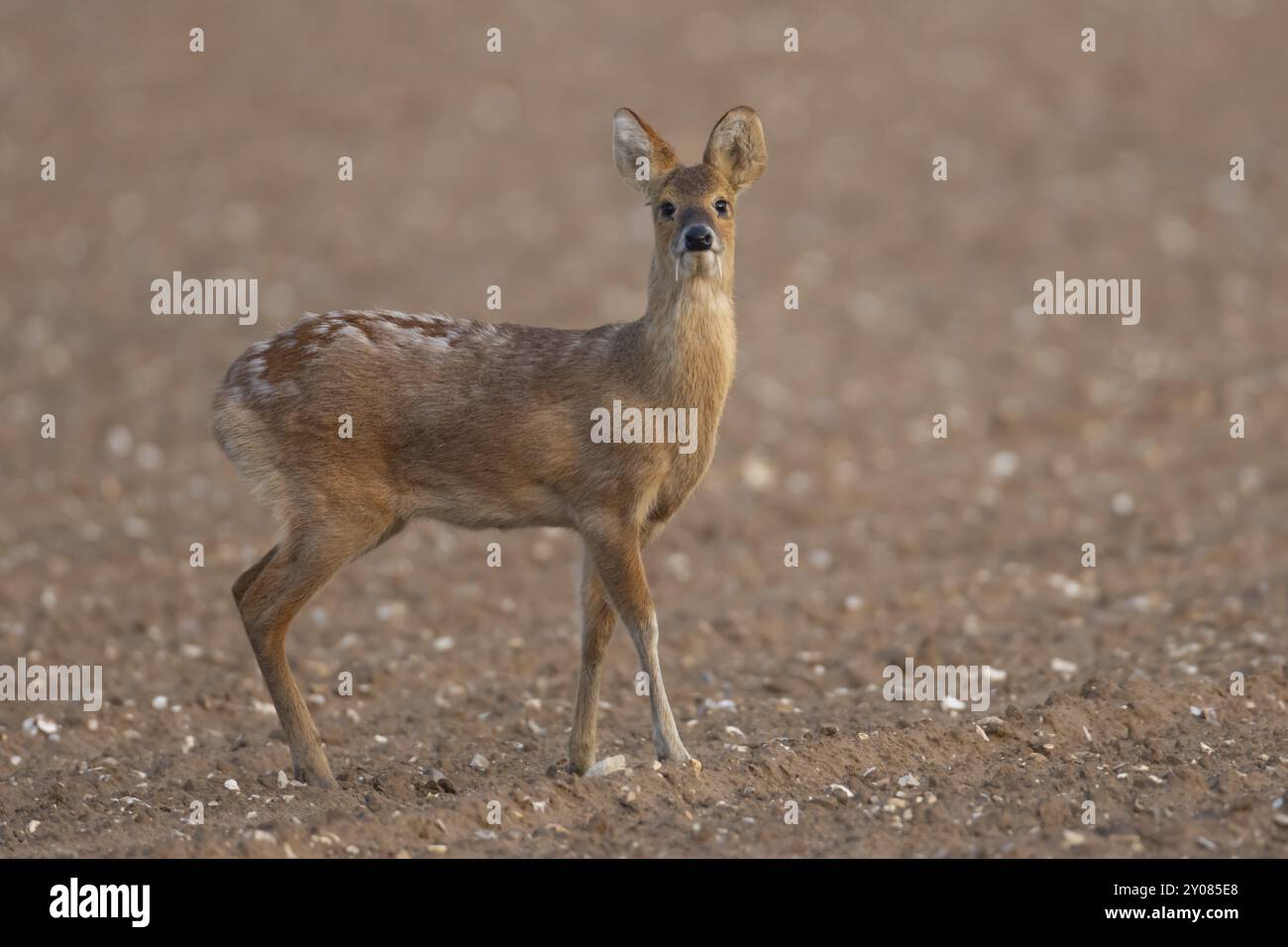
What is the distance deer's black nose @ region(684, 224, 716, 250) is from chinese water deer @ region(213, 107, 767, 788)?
5.4 inches

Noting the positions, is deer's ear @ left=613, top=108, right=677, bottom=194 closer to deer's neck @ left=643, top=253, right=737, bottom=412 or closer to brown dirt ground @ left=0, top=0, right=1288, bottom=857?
deer's neck @ left=643, top=253, right=737, bottom=412

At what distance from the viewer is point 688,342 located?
8898 mm

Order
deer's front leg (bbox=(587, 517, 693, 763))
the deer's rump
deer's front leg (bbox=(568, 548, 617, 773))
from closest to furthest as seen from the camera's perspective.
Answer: deer's front leg (bbox=(587, 517, 693, 763)) < the deer's rump < deer's front leg (bbox=(568, 548, 617, 773))

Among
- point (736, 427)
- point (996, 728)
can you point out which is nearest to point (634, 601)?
point (996, 728)

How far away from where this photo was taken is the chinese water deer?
8.75 meters

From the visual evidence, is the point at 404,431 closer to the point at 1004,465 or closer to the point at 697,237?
the point at 697,237

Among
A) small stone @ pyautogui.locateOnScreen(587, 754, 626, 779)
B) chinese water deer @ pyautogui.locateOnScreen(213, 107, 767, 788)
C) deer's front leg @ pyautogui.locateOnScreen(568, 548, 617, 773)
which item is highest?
chinese water deer @ pyautogui.locateOnScreen(213, 107, 767, 788)

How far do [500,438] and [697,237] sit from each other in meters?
1.46

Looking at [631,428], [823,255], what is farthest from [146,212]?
[631,428]

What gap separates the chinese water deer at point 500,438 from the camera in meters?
8.75

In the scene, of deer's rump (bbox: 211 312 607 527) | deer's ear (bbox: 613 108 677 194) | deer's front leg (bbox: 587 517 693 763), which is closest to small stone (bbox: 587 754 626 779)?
deer's front leg (bbox: 587 517 693 763)

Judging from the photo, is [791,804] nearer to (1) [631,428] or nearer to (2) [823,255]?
(1) [631,428]

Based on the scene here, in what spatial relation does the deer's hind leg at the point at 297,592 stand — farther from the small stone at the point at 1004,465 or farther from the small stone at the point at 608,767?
the small stone at the point at 1004,465

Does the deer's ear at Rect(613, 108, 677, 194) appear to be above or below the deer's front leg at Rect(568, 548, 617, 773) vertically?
above
